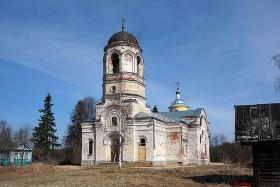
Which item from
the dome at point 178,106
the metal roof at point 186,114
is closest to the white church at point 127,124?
the metal roof at point 186,114

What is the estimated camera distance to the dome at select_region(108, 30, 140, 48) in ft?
134

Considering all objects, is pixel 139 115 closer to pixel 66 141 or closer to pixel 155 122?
pixel 155 122

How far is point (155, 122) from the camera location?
1529 inches

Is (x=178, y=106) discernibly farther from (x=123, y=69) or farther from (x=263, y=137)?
(x=263, y=137)

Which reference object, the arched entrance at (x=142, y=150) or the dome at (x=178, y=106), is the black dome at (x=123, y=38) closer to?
the arched entrance at (x=142, y=150)

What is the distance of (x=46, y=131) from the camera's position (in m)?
57.5

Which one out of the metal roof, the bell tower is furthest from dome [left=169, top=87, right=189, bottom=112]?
the bell tower

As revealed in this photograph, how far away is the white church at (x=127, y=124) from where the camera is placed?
38.4 metres

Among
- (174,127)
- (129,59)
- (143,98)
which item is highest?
(129,59)

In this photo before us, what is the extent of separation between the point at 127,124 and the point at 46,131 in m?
22.5

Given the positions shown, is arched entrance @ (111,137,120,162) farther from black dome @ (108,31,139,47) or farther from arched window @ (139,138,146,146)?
black dome @ (108,31,139,47)

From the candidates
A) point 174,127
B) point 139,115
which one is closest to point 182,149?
point 174,127

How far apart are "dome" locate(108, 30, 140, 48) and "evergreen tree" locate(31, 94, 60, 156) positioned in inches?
839

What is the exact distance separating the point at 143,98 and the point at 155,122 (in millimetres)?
3635
